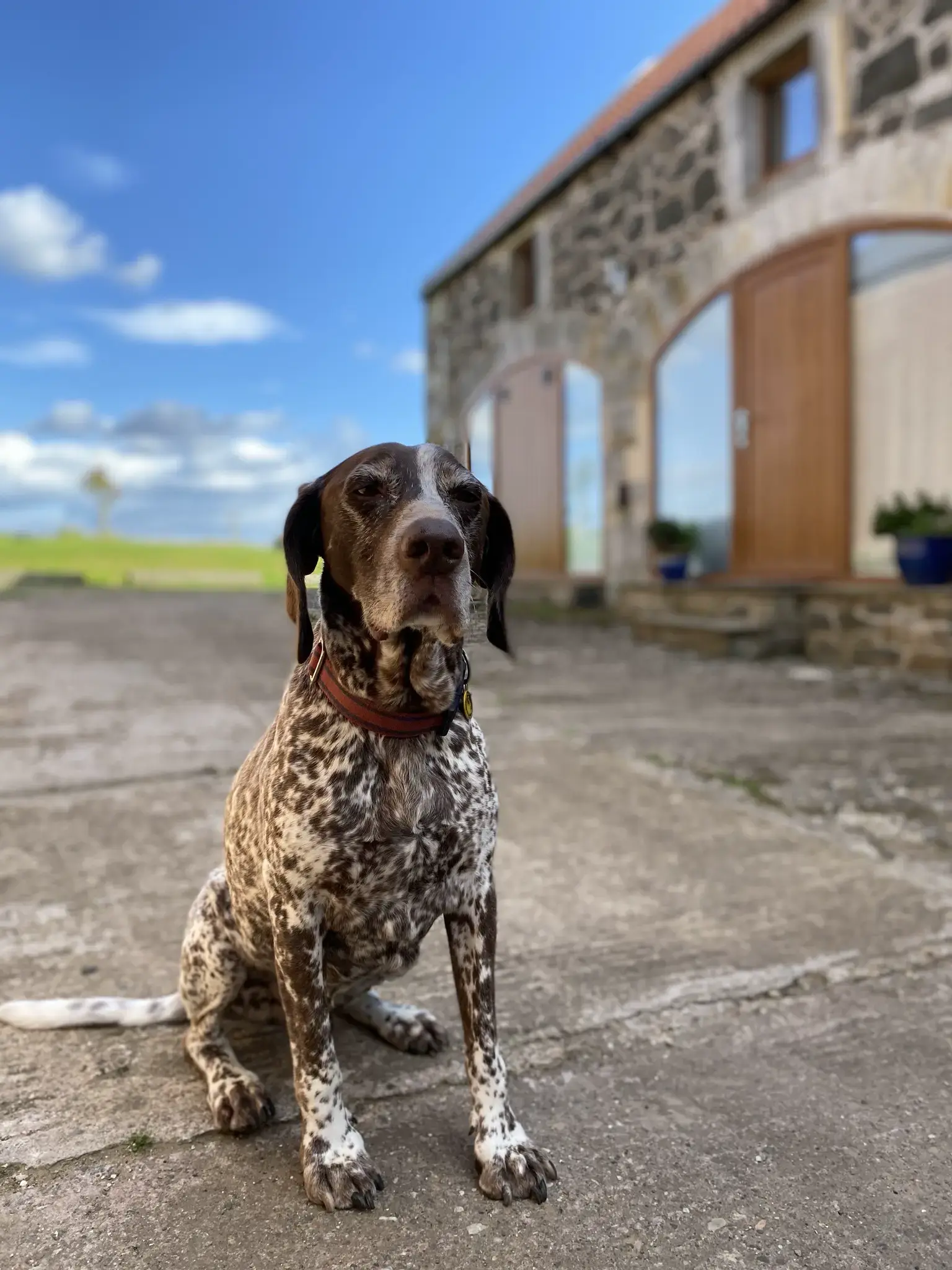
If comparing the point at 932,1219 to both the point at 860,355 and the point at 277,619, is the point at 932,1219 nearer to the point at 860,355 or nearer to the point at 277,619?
the point at 860,355

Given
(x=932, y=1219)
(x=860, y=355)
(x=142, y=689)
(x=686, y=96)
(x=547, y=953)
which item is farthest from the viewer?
(x=686, y=96)

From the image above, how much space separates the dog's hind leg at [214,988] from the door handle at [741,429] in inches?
323

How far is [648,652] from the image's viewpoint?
8945 millimetres

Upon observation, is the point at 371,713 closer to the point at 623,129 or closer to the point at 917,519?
the point at 917,519

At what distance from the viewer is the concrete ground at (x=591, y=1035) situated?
166cm

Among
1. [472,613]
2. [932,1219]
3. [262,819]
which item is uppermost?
[472,613]

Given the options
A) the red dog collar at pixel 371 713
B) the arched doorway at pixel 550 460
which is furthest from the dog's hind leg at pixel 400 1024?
the arched doorway at pixel 550 460

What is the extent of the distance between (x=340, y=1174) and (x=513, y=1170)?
11.6 inches

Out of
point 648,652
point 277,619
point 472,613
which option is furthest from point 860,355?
point 472,613

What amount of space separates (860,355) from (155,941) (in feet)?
24.6

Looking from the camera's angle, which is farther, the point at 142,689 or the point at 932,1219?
the point at 142,689

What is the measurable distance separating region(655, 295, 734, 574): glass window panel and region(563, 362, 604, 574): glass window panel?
3.92ft

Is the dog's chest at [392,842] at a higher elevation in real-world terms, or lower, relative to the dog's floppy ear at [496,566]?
lower

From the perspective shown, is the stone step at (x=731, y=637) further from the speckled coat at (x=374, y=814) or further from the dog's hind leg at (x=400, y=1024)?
the speckled coat at (x=374, y=814)
